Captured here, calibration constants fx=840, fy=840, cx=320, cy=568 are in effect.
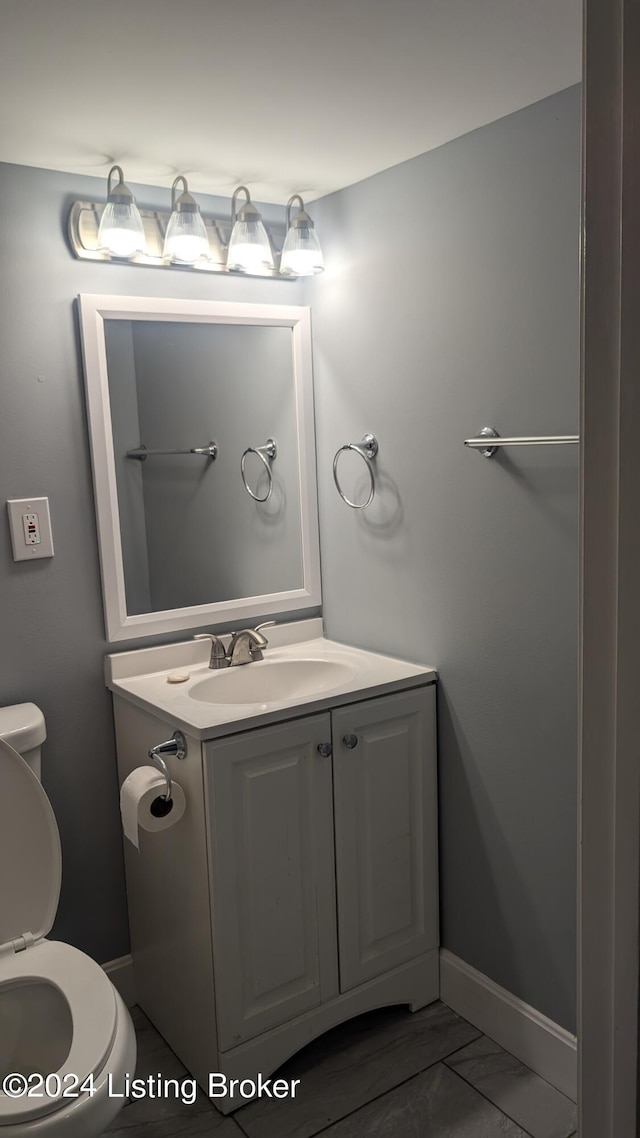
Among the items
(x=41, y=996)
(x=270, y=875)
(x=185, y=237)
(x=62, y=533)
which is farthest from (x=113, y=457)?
(x=41, y=996)

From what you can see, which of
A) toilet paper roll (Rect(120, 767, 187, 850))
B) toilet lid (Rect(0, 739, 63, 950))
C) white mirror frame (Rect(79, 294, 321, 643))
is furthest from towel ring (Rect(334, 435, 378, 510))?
toilet lid (Rect(0, 739, 63, 950))

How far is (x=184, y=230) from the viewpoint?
6.71 feet

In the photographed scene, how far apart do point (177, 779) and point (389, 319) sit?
1.23 meters

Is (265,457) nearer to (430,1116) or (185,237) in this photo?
(185,237)

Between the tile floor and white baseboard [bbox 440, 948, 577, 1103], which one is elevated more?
white baseboard [bbox 440, 948, 577, 1103]

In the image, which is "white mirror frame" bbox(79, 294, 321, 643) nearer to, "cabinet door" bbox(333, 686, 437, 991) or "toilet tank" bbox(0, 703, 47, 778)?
"toilet tank" bbox(0, 703, 47, 778)

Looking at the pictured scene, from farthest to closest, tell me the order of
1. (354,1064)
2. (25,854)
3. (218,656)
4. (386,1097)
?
(218,656), (354,1064), (386,1097), (25,854)

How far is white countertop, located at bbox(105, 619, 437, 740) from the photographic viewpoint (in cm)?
183

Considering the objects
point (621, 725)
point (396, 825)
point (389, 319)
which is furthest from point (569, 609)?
point (621, 725)

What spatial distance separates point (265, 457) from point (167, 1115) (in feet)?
5.36

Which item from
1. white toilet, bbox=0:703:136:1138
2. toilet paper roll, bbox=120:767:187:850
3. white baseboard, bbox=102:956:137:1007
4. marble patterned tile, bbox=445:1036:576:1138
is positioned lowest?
marble patterned tile, bbox=445:1036:576:1138

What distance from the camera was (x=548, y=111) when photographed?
166 cm

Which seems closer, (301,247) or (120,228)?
(120,228)

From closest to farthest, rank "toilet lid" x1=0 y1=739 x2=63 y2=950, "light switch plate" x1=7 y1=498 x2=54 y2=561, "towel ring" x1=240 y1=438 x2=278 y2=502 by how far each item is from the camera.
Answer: "toilet lid" x1=0 y1=739 x2=63 y2=950 < "light switch plate" x1=7 y1=498 x2=54 y2=561 < "towel ring" x1=240 y1=438 x2=278 y2=502
